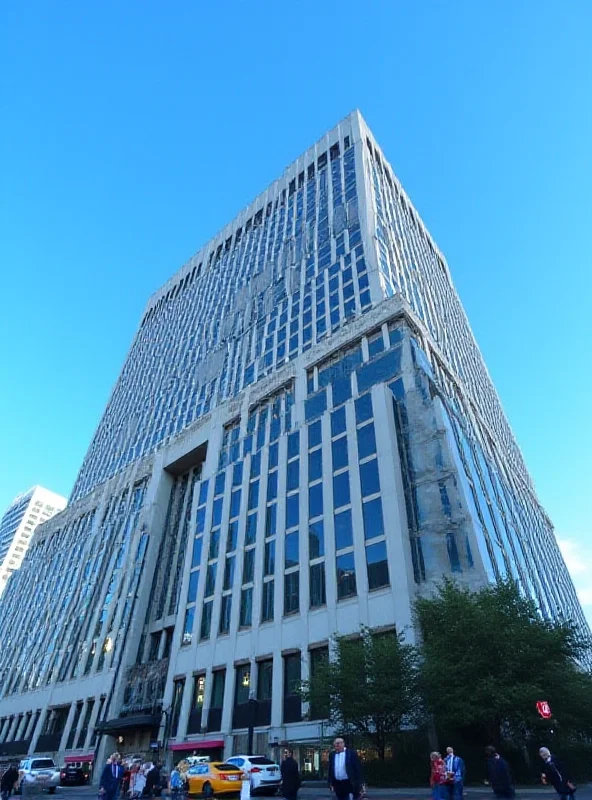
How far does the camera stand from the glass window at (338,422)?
44234 millimetres

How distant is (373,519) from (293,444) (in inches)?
493

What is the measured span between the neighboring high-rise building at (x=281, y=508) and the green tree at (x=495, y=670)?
6384mm

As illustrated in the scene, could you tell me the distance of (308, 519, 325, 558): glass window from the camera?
39406 mm

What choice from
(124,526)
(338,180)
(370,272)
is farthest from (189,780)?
(338,180)

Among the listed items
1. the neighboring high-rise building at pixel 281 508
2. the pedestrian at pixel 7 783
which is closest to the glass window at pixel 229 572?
the neighboring high-rise building at pixel 281 508

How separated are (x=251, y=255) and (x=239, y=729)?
69982mm

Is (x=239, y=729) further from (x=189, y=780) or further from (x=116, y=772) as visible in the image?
(x=116, y=772)

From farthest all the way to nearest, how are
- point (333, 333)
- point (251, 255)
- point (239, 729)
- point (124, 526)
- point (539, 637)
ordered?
point (251, 255)
point (124, 526)
point (333, 333)
point (239, 729)
point (539, 637)

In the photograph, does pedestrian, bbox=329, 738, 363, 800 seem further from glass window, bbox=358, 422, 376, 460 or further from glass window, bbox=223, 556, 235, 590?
glass window, bbox=223, 556, 235, 590

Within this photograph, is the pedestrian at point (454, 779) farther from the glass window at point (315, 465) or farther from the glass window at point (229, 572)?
the glass window at point (229, 572)

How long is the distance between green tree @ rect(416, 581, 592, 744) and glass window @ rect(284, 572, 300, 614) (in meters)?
13.1

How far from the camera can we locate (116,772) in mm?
15797

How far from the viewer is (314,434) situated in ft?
152

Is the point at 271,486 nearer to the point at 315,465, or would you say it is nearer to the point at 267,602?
the point at 315,465
